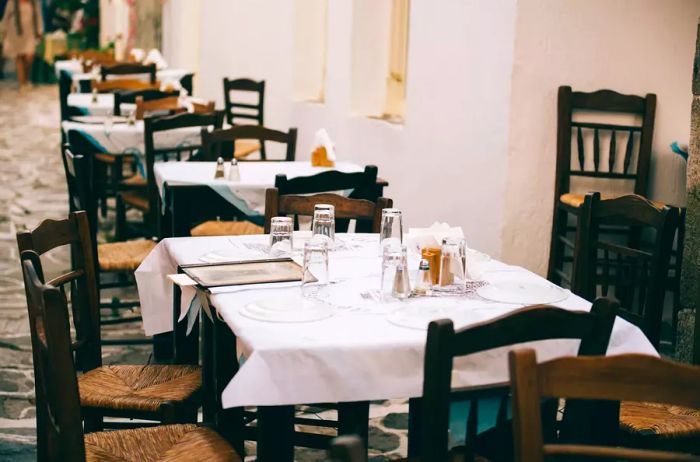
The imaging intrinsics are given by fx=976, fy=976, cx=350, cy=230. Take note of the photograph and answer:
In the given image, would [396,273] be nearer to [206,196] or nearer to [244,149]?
[206,196]

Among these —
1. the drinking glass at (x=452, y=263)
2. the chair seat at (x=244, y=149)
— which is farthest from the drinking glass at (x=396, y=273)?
the chair seat at (x=244, y=149)

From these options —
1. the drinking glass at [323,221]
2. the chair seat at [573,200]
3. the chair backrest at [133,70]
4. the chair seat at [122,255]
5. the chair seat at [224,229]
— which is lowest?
the chair seat at [122,255]

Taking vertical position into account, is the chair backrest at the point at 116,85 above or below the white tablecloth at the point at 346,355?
above

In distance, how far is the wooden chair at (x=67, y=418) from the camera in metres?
1.93

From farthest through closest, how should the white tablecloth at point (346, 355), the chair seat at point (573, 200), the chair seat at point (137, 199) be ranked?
the chair seat at point (137, 199), the chair seat at point (573, 200), the white tablecloth at point (346, 355)

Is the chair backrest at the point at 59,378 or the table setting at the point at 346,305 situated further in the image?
the table setting at the point at 346,305

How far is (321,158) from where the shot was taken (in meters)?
4.89

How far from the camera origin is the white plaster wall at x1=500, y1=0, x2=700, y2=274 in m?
4.75

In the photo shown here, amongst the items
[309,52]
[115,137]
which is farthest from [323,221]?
[309,52]

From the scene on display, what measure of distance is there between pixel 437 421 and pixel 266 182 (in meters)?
2.63

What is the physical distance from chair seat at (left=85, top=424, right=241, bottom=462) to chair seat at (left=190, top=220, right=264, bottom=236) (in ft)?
7.83

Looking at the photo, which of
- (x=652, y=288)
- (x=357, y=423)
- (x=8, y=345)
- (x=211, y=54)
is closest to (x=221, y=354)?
(x=357, y=423)

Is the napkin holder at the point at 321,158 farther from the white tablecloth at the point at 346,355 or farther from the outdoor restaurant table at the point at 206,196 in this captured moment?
the white tablecloth at the point at 346,355

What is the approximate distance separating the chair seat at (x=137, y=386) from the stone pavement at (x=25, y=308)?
24.1 inches
